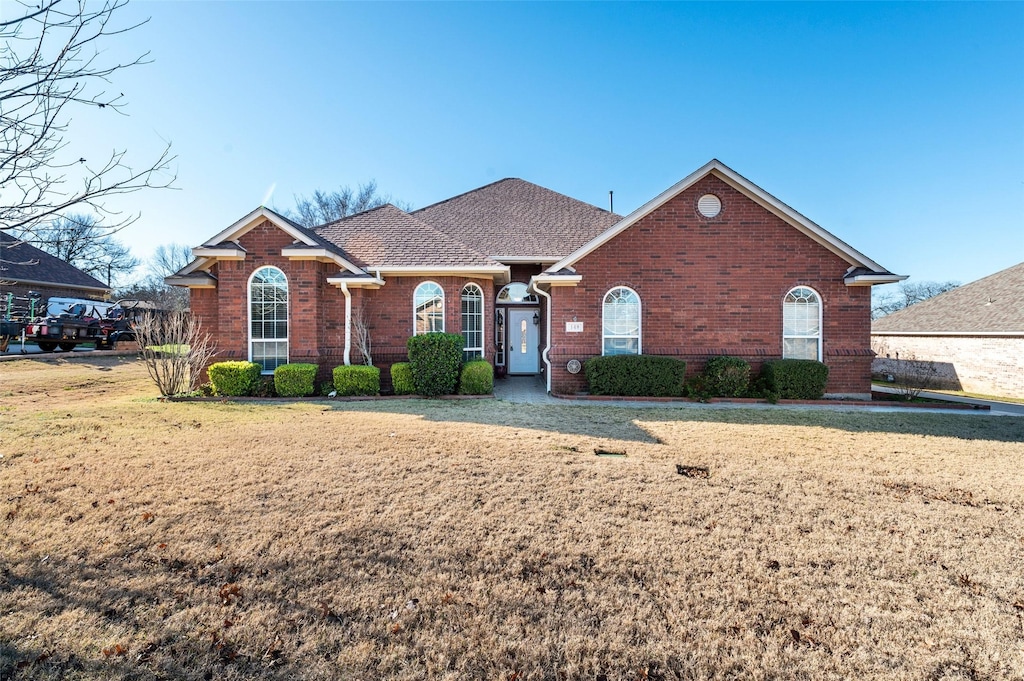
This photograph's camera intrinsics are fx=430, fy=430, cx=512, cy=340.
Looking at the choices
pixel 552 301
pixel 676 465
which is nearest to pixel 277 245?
pixel 552 301

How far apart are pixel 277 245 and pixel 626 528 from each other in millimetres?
11263

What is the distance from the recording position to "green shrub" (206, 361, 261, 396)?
1070 cm

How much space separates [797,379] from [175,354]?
15.5 m

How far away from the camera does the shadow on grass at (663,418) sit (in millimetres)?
7758

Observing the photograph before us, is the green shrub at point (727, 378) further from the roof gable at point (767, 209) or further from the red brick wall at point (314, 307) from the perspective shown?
the red brick wall at point (314, 307)

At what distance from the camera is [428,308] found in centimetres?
1230

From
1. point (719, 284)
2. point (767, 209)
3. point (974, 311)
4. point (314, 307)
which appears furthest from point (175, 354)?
point (974, 311)

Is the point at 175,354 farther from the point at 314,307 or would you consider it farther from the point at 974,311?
the point at 974,311

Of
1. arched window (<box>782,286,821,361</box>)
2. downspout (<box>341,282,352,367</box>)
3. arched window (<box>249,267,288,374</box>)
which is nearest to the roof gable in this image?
arched window (<box>782,286,821,361</box>)

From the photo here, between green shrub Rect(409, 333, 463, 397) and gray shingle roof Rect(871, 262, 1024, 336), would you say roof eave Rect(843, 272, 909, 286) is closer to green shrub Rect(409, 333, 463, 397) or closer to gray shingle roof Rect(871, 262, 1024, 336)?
gray shingle roof Rect(871, 262, 1024, 336)

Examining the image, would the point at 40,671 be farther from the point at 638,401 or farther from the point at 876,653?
the point at 638,401

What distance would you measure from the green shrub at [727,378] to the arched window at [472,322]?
624 cm

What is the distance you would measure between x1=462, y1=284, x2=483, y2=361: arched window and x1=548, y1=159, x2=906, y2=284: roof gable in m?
2.63

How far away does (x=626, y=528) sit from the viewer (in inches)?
154
